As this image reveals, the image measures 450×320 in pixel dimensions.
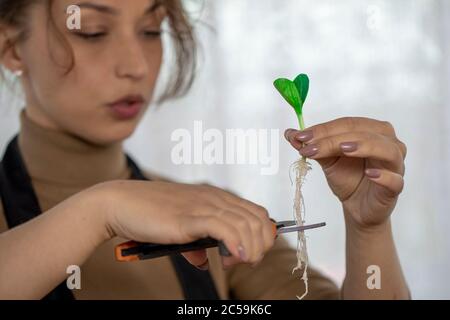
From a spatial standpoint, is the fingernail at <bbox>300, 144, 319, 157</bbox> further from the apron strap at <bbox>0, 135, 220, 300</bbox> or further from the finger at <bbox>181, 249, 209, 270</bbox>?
the apron strap at <bbox>0, 135, 220, 300</bbox>

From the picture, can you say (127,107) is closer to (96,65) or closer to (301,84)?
(96,65)

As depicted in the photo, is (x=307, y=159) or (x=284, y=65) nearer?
(x=307, y=159)

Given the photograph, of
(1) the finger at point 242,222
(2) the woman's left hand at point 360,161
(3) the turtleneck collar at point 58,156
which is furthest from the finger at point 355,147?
(3) the turtleneck collar at point 58,156

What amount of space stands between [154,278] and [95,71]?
27 cm

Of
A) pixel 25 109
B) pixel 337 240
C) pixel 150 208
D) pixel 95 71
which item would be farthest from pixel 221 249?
pixel 337 240

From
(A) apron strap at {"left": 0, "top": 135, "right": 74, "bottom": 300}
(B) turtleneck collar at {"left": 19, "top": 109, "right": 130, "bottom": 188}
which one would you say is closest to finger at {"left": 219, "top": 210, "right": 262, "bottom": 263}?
(A) apron strap at {"left": 0, "top": 135, "right": 74, "bottom": 300}

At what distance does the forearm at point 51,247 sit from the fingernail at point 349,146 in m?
0.19

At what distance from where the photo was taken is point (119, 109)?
82 centimetres

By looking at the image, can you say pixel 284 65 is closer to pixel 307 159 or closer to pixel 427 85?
pixel 427 85

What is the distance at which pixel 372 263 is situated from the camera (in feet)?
2.27

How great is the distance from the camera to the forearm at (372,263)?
2.22 ft

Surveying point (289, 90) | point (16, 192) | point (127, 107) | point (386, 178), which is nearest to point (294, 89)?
point (289, 90)

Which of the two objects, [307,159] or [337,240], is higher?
[307,159]

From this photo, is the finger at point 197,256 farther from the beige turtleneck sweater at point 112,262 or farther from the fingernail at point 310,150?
the beige turtleneck sweater at point 112,262
